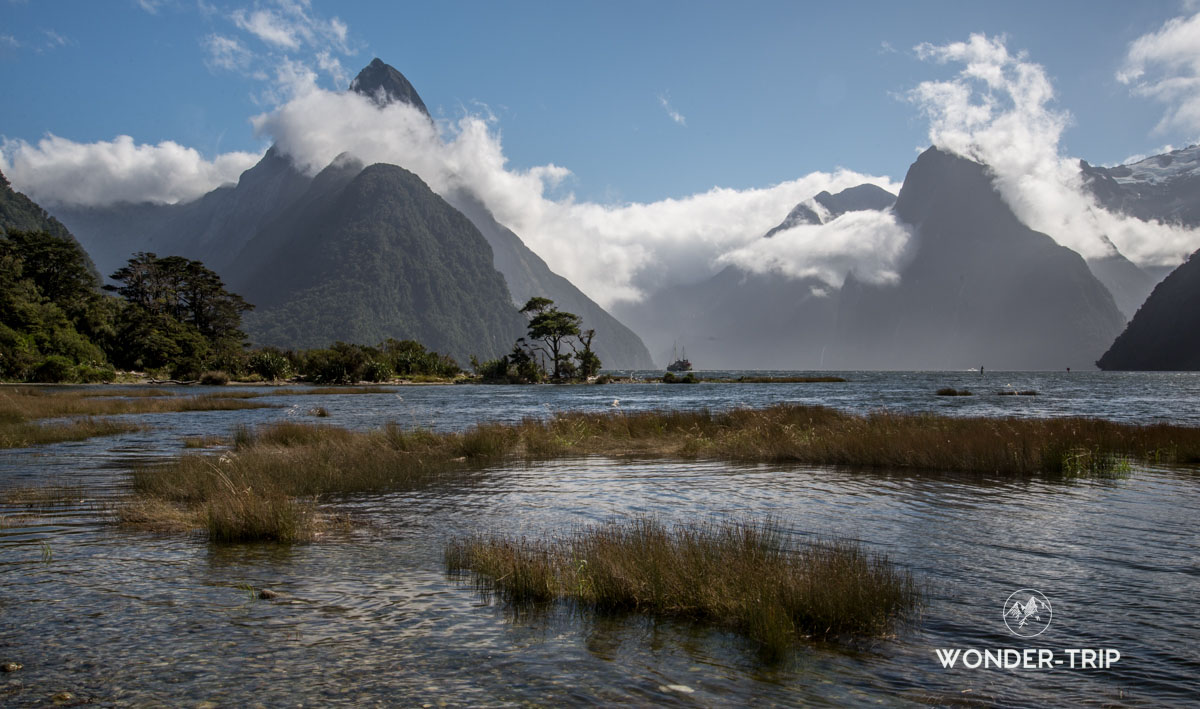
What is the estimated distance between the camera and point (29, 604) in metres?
7.19

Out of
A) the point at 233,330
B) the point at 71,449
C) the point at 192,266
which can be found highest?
the point at 192,266

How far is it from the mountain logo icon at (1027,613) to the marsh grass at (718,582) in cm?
96

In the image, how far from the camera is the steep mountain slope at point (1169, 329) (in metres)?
168

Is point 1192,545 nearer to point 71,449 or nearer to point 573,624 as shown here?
point 573,624

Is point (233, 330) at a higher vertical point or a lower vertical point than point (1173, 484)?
higher

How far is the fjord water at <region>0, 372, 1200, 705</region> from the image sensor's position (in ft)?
17.5

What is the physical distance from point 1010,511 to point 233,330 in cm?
12102

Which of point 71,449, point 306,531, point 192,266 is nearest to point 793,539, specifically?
point 306,531

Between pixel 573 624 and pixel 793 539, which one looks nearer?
pixel 573 624

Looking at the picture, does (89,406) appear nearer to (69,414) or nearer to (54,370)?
(69,414)

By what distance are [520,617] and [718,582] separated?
7.18 feet

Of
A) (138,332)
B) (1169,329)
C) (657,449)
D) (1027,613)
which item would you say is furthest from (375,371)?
(1169,329)

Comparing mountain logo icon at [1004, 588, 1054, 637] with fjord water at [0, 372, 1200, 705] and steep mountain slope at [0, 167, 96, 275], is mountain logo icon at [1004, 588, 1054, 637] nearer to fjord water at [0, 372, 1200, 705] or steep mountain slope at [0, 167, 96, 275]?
fjord water at [0, 372, 1200, 705]

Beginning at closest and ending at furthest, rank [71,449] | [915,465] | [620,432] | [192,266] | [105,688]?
[105,688] → [915,465] → [71,449] → [620,432] → [192,266]
